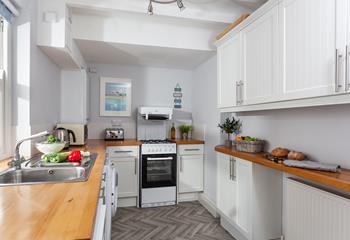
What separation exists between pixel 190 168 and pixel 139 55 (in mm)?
1829

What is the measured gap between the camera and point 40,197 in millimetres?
1041

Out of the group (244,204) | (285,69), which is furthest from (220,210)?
(285,69)

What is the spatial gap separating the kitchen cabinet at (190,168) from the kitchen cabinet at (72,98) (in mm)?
1508

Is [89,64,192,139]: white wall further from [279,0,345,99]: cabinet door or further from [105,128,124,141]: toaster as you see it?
[279,0,345,99]: cabinet door

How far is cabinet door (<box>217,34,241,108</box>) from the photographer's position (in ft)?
7.48

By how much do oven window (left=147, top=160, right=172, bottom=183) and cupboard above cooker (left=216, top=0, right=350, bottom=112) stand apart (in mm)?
1349

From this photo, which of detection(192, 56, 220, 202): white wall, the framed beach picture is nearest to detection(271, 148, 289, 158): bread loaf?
detection(192, 56, 220, 202): white wall

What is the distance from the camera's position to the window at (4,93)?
183 centimetres

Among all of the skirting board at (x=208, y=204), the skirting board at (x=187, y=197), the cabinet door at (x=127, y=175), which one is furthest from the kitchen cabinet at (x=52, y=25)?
the skirting board at (x=208, y=204)

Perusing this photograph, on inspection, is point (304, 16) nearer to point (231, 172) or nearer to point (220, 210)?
point (231, 172)

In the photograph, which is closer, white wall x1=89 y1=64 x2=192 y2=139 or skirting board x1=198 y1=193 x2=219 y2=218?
skirting board x1=198 y1=193 x2=219 y2=218

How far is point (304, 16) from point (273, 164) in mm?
1053

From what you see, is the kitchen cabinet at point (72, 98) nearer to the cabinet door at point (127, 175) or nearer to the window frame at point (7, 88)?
the cabinet door at point (127, 175)

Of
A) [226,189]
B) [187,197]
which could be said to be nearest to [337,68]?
[226,189]
